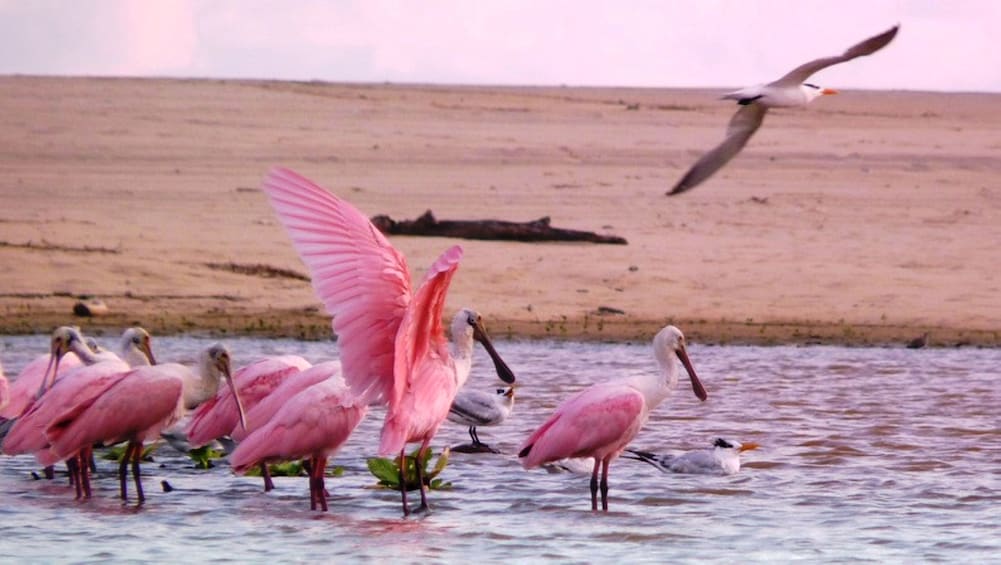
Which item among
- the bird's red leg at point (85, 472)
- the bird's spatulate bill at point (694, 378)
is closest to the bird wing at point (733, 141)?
the bird's spatulate bill at point (694, 378)

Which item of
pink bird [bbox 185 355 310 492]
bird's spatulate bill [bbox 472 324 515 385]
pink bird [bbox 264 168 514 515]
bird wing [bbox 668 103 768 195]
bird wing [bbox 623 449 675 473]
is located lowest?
bird wing [bbox 623 449 675 473]

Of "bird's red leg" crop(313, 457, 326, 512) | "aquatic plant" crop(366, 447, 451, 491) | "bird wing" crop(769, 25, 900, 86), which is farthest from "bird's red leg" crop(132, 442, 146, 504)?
"bird wing" crop(769, 25, 900, 86)

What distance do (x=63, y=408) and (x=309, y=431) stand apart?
114 cm

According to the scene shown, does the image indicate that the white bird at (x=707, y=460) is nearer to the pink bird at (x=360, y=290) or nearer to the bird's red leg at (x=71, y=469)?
the pink bird at (x=360, y=290)

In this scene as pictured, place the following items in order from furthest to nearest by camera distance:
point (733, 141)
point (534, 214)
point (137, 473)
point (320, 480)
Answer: point (534, 214), point (733, 141), point (137, 473), point (320, 480)

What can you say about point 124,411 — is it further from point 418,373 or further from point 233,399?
point 418,373

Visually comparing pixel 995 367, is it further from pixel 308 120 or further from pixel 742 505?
pixel 308 120

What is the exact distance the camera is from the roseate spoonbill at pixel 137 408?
862 centimetres

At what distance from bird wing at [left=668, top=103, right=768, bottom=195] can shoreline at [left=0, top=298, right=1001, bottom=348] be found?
16.9 ft

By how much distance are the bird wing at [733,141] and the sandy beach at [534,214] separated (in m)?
5.24

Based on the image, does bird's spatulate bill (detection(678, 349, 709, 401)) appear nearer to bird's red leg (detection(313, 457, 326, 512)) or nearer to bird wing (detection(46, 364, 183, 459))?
bird's red leg (detection(313, 457, 326, 512))

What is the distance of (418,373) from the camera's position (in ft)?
27.1

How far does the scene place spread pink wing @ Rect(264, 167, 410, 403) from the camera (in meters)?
7.78

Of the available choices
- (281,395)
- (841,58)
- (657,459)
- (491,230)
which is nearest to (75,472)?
(281,395)
